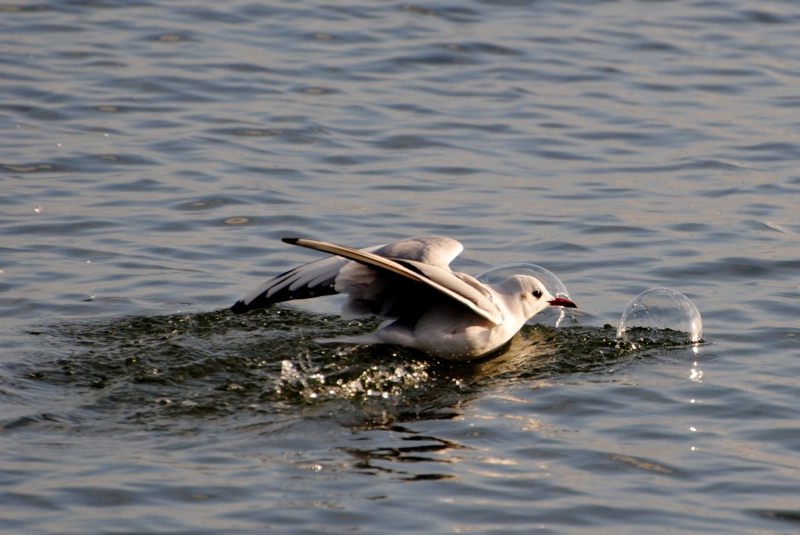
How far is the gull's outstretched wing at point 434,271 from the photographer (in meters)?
6.54

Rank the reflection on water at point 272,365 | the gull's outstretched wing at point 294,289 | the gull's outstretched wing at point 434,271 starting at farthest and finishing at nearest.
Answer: the gull's outstretched wing at point 294,289
the reflection on water at point 272,365
the gull's outstretched wing at point 434,271

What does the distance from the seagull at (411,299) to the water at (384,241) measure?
18 centimetres

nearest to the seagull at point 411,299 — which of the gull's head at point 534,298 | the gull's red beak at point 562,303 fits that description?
the gull's head at point 534,298

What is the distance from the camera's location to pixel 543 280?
353 inches

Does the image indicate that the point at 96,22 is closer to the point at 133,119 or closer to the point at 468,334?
the point at 133,119

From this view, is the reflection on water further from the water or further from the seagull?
the seagull

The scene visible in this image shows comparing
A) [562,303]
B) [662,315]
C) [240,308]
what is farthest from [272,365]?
[662,315]

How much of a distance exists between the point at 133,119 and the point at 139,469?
25.6ft

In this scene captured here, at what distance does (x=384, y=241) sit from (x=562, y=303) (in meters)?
2.09

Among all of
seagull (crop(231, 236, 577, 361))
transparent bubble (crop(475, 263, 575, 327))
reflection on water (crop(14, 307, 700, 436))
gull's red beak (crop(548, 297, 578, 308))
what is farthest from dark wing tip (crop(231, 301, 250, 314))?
gull's red beak (crop(548, 297, 578, 308))

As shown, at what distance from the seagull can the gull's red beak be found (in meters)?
0.53

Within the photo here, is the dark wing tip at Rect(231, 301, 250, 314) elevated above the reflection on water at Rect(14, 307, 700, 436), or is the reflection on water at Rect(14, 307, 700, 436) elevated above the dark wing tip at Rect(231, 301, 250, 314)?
the dark wing tip at Rect(231, 301, 250, 314)

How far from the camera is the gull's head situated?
866 centimetres

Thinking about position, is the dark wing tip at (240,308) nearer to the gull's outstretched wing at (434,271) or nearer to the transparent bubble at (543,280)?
the gull's outstretched wing at (434,271)
